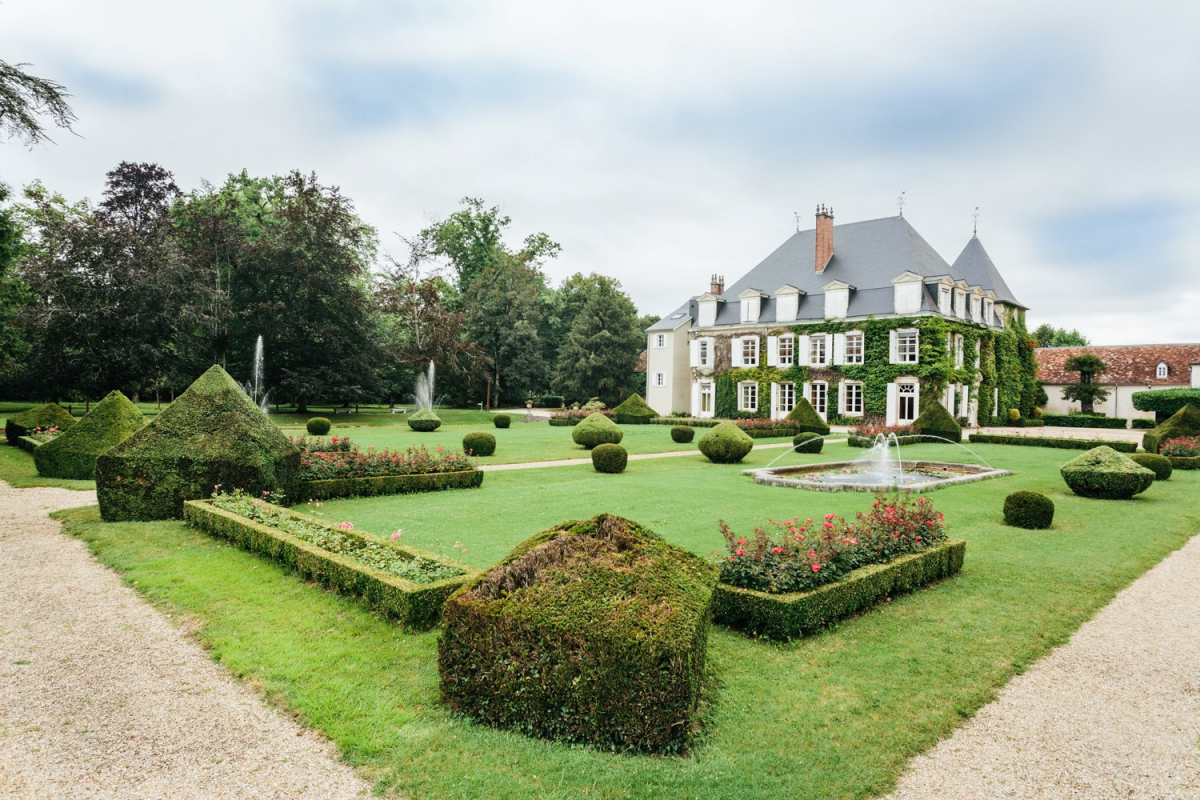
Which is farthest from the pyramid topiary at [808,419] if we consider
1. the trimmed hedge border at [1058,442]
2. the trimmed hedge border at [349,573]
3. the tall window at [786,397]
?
the trimmed hedge border at [349,573]

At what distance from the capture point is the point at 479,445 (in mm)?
19922

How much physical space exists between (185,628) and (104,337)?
94.0ft

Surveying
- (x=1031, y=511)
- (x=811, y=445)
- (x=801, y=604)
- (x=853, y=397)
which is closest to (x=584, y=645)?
(x=801, y=604)

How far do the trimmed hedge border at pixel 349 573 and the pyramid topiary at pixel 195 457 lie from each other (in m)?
1.43

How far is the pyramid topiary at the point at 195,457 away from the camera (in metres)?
9.97

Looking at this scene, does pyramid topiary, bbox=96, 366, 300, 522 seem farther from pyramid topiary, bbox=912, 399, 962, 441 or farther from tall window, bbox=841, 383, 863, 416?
tall window, bbox=841, 383, 863, 416

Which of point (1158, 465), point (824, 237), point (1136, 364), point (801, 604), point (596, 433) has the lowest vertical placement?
point (801, 604)

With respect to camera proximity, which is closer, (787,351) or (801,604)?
(801,604)

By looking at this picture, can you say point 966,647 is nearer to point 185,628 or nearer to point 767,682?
point 767,682

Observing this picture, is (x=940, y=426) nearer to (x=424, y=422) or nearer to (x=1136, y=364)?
(x=424, y=422)

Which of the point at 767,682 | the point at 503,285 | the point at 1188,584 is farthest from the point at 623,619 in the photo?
the point at 503,285

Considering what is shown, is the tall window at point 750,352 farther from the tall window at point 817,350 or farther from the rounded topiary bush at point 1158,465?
the rounded topiary bush at point 1158,465

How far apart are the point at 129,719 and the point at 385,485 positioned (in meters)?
9.36

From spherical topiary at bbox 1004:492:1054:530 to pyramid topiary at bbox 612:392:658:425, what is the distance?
2777 cm
